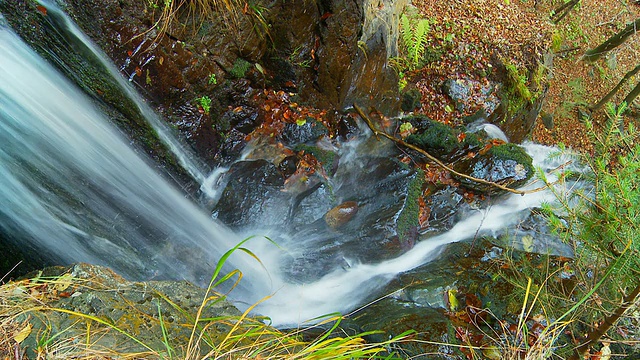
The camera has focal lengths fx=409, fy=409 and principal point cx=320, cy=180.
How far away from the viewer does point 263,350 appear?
88.1 inches

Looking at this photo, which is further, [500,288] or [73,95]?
[500,288]

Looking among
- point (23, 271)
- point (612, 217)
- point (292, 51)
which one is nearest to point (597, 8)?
point (292, 51)

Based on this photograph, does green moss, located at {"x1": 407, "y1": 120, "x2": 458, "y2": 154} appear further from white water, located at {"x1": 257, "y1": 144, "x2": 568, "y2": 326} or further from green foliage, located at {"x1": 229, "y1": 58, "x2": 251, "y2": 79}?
green foliage, located at {"x1": 229, "y1": 58, "x2": 251, "y2": 79}

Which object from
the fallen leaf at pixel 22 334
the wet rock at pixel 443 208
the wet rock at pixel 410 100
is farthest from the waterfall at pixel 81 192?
the wet rock at pixel 410 100

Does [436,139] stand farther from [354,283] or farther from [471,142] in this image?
[354,283]

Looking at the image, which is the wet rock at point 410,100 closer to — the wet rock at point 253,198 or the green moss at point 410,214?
the green moss at point 410,214

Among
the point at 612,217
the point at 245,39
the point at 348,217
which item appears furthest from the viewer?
the point at 348,217

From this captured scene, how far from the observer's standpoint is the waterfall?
3.55m

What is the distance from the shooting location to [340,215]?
17.1ft

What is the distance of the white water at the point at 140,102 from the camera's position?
3936 millimetres

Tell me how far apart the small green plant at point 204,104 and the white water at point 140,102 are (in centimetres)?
46

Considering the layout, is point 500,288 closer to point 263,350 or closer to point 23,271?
point 263,350

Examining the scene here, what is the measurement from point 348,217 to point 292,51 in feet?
7.28

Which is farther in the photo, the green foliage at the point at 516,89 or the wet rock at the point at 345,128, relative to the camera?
the green foliage at the point at 516,89
